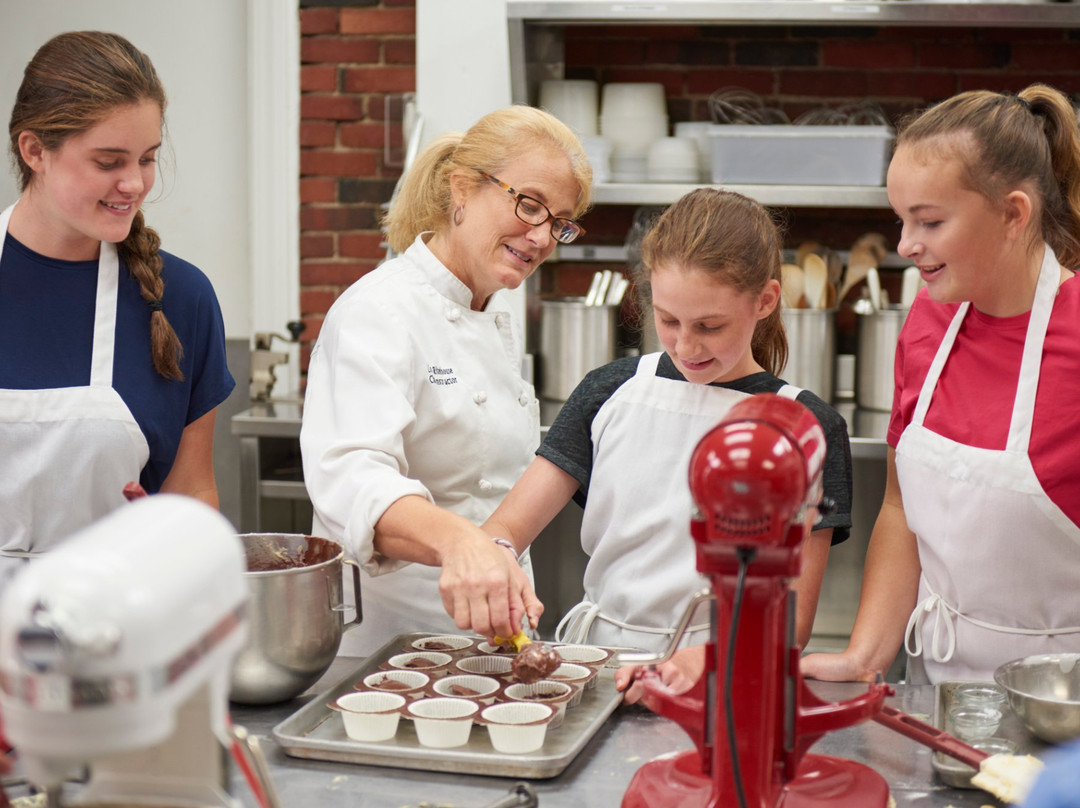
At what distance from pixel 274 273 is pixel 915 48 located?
6.48ft

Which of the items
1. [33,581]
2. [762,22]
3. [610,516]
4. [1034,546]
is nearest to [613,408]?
[610,516]

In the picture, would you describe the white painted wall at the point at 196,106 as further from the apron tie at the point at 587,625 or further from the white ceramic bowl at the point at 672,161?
the apron tie at the point at 587,625

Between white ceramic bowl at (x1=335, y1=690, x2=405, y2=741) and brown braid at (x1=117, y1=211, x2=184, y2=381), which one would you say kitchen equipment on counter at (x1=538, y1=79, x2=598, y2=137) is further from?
white ceramic bowl at (x1=335, y1=690, x2=405, y2=741)

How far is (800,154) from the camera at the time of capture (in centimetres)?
282

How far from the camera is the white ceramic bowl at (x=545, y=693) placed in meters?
1.21

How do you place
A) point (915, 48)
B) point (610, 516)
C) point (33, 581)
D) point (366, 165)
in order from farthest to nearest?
1. point (366, 165)
2. point (915, 48)
3. point (610, 516)
4. point (33, 581)

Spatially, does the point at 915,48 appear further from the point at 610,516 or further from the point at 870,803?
the point at 870,803

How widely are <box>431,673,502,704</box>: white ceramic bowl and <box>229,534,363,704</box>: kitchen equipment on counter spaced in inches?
5.3

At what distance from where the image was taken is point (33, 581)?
1.87 ft

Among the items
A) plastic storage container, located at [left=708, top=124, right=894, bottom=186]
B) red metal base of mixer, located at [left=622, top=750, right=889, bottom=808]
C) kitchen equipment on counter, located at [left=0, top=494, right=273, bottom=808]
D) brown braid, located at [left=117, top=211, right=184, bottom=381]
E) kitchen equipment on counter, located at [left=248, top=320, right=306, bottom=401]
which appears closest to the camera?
kitchen equipment on counter, located at [left=0, top=494, right=273, bottom=808]

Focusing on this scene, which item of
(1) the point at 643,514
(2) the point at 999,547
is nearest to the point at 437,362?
(1) the point at 643,514

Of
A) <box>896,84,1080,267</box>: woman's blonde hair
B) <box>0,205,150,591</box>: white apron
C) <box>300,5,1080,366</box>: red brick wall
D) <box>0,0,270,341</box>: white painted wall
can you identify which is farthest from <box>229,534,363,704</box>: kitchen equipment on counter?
<box>0,0,270,341</box>: white painted wall

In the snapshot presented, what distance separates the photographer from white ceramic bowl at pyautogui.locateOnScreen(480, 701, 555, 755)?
1.13 metres

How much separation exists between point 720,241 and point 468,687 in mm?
665
